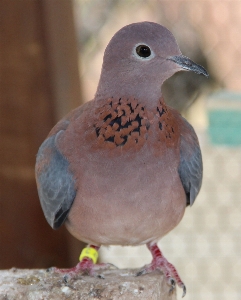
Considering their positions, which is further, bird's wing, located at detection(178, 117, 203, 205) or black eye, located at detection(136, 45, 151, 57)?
bird's wing, located at detection(178, 117, 203, 205)

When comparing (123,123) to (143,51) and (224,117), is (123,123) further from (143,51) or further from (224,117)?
(224,117)

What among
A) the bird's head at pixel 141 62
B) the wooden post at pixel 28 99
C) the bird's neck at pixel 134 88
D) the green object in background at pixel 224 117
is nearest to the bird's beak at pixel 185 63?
the bird's head at pixel 141 62

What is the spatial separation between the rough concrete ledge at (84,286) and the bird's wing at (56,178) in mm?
247

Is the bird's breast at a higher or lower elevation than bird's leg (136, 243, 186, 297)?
higher

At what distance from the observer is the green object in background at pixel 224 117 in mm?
3746

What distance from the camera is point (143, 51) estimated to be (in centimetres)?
195

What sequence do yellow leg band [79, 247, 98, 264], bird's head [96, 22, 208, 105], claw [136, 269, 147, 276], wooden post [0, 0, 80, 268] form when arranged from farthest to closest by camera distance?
wooden post [0, 0, 80, 268], yellow leg band [79, 247, 98, 264], claw [136, 269, 147, 276], bird's head [96, 22, 208, 105]

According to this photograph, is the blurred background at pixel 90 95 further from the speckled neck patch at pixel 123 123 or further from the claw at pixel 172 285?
the speckled neck patch at pixel 123 123

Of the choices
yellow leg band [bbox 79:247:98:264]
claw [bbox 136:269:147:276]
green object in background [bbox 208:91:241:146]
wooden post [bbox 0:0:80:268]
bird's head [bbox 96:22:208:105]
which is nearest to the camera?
bird's head [bbox 96:22:208:105]

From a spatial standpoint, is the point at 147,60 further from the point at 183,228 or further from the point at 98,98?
the point at 183,228

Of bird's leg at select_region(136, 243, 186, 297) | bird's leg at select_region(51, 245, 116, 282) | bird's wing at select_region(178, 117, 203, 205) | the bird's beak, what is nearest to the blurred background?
bird's leg at select_region(51, 245, 116, 282)

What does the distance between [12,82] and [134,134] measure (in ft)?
3.56

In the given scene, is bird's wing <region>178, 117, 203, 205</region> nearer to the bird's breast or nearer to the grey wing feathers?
the bird's breast

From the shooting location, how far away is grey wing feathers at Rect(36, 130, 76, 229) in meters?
2.15
